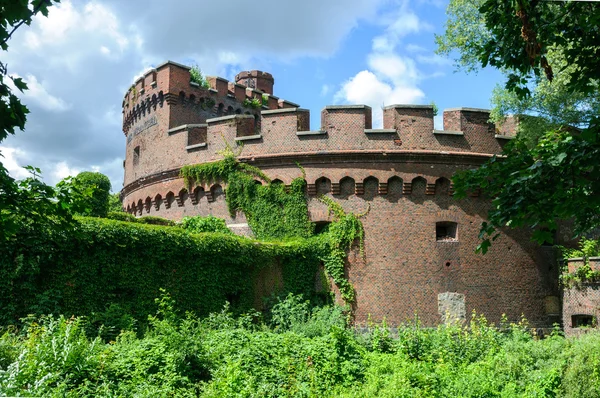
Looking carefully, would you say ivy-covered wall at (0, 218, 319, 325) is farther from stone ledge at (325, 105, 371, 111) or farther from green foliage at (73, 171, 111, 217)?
stone ledge at (325, 105, 371, 111)

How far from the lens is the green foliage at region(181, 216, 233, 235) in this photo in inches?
715

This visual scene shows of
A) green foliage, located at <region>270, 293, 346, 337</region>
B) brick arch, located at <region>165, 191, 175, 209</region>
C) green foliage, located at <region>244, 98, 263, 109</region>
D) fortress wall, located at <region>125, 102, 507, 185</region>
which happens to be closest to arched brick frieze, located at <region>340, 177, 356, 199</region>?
fortress wall, located at <region>125, 102, 507, 185</region>

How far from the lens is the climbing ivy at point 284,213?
1820cm

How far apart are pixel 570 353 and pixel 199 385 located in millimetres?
7837

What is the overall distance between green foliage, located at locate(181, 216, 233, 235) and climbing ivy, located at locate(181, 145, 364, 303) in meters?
0.89

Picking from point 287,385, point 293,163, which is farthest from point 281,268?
point 287,385

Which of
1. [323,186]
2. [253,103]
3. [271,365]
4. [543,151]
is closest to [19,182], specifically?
[271,365]

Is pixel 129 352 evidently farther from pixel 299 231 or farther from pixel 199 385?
pixel 299 231

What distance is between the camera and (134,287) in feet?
42.8

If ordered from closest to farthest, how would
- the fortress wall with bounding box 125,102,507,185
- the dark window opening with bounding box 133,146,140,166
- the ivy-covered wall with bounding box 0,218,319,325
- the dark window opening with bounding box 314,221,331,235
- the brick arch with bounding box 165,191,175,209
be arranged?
the ivy-covered wall with bounding box 0,218,319,325, the fortress wall with bounding box 125,102,507,185, the dark window opening with bounding box 314,221,331,235, the brick arch with bounding box 165,191,175,209, the dark window opening with bounding box 133,146,140,166

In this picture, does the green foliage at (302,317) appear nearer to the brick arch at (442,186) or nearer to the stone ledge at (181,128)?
the brick arch at (442,186)

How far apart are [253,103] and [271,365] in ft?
55.0

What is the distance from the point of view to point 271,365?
10.8m

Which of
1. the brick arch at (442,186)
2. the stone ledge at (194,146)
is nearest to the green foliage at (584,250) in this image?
the brick arch at (442,186)
